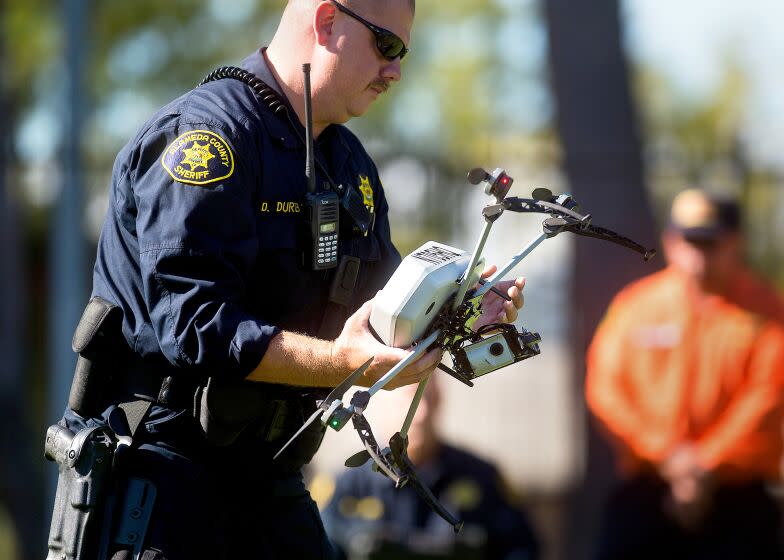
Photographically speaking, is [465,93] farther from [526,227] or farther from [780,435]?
[780,435]

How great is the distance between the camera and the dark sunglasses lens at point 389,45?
306cm

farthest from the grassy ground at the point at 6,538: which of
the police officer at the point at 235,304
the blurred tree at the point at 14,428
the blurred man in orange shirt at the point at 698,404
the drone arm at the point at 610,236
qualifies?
the drone arm at the point at 610,236

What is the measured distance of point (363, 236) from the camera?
3219mm

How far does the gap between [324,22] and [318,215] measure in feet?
1.55

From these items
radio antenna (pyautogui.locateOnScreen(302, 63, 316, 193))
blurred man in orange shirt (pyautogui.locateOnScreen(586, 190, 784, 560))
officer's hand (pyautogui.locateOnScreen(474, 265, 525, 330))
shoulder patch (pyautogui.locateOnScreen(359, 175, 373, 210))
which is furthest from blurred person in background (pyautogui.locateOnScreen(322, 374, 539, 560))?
radio antenna (pyautogui.locateOnScreen(302, 63, 316, 193))

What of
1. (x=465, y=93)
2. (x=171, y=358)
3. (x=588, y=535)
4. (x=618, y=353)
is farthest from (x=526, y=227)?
(x=465, y=93)

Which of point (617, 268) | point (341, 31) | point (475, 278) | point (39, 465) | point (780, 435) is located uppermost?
point (341, 31)

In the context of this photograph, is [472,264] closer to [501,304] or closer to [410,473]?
[501,304]

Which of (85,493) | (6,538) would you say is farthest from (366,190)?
(6,538)

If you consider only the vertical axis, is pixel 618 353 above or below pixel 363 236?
below

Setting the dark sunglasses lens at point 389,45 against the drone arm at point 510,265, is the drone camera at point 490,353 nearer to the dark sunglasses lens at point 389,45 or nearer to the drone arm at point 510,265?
the drone arm at point 510,265

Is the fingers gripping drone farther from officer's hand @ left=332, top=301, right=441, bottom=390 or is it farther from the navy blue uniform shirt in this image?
the navy blue uniform shirt

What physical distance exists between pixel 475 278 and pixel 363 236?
48cm

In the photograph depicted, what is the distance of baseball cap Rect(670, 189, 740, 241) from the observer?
581cm
